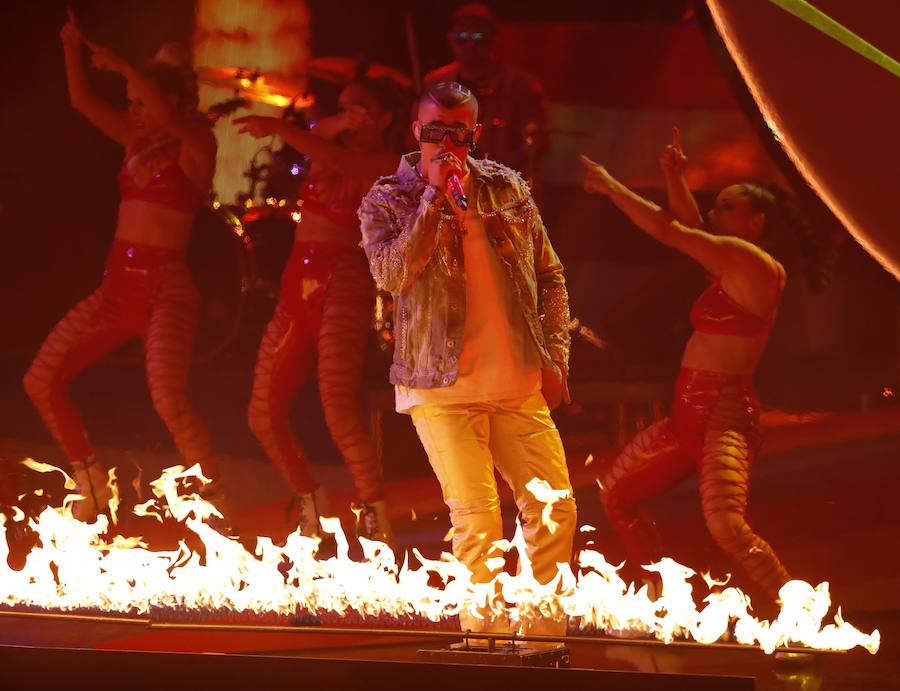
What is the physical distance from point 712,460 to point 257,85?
226cm

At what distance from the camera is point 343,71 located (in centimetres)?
542

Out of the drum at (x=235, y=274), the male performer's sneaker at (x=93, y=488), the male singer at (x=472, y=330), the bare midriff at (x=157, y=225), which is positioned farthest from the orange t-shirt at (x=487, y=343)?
the male performer's sneaker at (x=93, y=488)

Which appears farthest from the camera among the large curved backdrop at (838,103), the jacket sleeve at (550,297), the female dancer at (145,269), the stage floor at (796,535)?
the female dancer at (145,269)

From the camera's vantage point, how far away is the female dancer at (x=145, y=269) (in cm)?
565

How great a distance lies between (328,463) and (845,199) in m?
2.16

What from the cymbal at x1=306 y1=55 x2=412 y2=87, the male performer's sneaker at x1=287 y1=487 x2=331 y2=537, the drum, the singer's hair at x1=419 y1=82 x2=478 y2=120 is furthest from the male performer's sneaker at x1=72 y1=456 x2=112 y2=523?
the singer's hair at x1=419 y1=82 x2=478 y2=120

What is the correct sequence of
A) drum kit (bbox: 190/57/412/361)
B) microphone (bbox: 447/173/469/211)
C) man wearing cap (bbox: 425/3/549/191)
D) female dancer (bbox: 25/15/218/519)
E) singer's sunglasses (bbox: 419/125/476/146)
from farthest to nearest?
female dancer (bbox: 25/15/218/519), drum kit (bbox: 190/57/412/361), man wearing cap (bbox: 425/3/549/191), singer's sunglasses (bbox: 419/125/476/146), microphone (bbox: 447/173/469/211)

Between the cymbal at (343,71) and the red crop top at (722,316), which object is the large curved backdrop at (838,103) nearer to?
the red crop top at (722,316)

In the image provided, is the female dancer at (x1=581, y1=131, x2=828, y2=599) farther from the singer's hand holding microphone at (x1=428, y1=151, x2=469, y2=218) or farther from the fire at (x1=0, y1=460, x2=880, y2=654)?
the singer's hand holding microphone at (x1=428, y1=151, x2=469, y2=218)

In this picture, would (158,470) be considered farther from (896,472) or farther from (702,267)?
(896,472)

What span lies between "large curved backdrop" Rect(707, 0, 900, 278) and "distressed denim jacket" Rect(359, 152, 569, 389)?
1.29m

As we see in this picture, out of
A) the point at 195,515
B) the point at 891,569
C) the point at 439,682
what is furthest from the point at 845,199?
the point at 195,515

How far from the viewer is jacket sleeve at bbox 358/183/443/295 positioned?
3.87 metres

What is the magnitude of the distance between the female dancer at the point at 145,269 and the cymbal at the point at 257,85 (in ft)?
0.40
